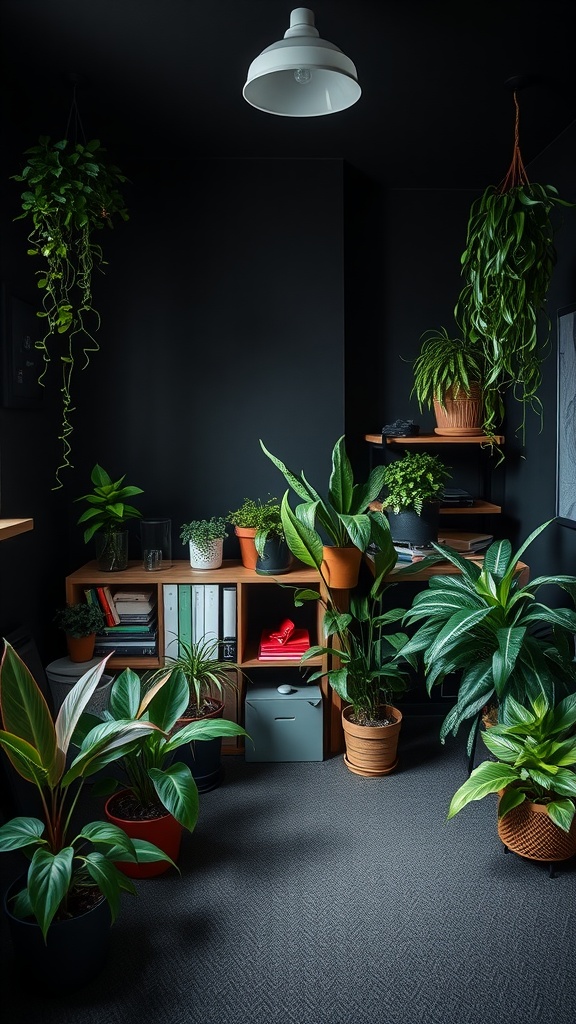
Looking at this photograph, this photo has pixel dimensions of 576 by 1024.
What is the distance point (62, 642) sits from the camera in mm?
3398

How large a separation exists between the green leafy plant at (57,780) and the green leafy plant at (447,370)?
1.97m

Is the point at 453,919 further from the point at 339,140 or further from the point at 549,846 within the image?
the point at 339,140

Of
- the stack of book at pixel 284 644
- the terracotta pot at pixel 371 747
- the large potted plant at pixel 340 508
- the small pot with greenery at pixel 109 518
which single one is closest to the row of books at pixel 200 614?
the stack of book at pixel 284 644

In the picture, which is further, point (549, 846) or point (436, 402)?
point (436, 402)

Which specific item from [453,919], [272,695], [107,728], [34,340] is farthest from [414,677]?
[34,340]

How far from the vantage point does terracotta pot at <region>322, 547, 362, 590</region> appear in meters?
3.03

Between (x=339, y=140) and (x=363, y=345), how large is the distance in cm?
94

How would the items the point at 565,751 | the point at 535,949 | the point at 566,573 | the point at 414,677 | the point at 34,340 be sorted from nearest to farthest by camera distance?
the point at 535,949
the point at 565,751
the point at 34,340
the point at 566,573
the point at 414,677

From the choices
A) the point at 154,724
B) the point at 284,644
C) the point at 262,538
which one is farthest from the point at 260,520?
the point at 154,724

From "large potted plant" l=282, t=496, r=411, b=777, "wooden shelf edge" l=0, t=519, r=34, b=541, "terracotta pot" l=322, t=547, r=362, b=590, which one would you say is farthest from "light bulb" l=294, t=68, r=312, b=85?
"terracotta pot" l=322, t=547, r=362, b=590

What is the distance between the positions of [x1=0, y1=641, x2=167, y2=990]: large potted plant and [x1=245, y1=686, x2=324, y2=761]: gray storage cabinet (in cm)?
103

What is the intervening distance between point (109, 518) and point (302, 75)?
6.30 feet

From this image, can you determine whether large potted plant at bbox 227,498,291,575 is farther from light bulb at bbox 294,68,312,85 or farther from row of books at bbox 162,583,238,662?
light bulb at bbox 294,68,312,85

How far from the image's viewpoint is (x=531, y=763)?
2.29 metres
